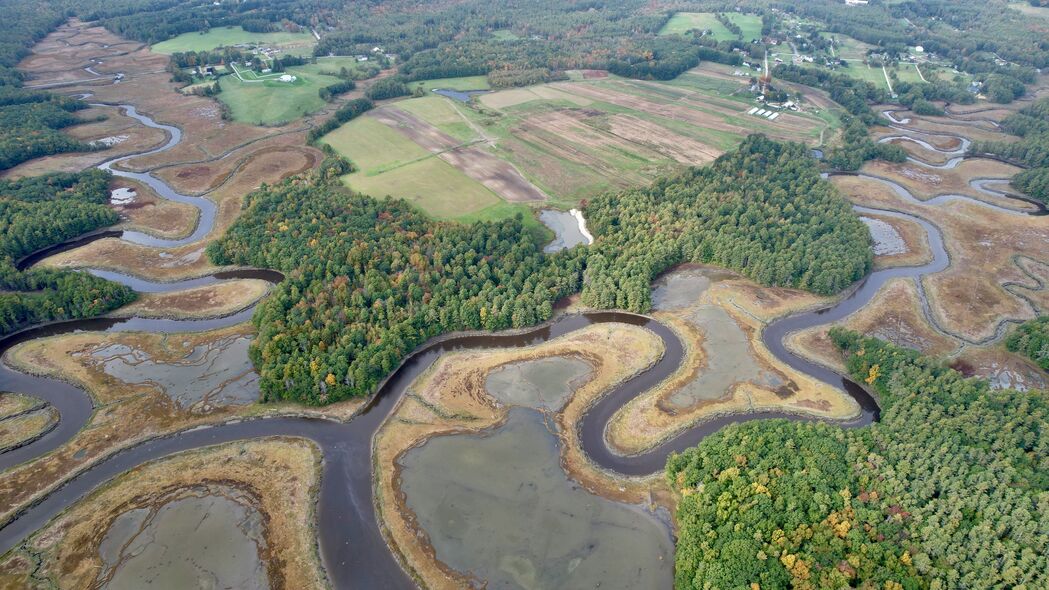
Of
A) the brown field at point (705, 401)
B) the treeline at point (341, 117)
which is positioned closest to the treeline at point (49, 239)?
the treeline at point (341, 117)

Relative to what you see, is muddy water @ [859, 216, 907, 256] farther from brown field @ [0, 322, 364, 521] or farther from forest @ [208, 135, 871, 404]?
brown field @ [0, 322, 364, 521]

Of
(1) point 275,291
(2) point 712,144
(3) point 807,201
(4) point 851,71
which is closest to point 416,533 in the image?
(1) point 275,291

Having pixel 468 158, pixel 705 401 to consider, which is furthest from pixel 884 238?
pixel 468 158

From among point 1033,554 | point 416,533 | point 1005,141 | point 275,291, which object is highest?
point 1005,141

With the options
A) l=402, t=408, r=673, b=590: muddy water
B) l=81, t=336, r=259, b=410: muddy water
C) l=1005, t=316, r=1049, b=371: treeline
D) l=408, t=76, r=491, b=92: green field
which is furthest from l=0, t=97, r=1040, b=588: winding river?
l=408, t=76, r=491, b=92: green field

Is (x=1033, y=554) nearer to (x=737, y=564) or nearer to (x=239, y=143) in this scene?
(x=737, y=564)
